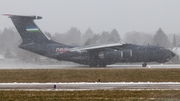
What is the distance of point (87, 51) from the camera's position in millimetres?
31547

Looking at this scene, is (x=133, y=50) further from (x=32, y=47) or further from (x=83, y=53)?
(x=32, y=47)

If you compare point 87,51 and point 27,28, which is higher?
point 27,28

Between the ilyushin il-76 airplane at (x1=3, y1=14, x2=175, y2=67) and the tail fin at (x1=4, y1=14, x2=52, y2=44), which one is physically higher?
the tail fin at (x1=4, y1=14, x2=52, y2=44)

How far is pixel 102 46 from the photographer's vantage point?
99.9 feet

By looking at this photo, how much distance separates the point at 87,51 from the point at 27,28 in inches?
321

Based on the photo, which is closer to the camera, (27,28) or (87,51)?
(27,28)

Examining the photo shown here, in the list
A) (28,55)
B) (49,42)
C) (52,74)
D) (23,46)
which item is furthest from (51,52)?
(28,55)

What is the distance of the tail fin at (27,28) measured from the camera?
31109 millimetres

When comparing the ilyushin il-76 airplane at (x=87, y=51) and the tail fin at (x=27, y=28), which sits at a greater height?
the tail fin at (x=27, y=28)

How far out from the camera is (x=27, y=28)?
103ft

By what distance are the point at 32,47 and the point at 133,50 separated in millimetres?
12821

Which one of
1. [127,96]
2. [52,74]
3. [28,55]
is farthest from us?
[28,55]

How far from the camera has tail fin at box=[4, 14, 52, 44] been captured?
31.1 metres

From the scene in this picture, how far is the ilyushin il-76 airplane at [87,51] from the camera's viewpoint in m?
31.1
